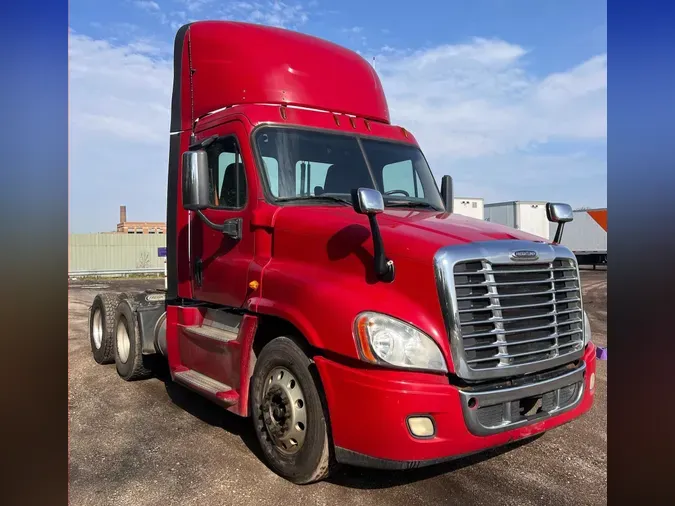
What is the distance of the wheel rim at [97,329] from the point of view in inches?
305

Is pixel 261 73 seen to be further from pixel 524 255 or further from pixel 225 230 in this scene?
pixel 524 255

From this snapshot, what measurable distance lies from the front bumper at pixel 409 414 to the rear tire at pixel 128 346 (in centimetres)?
402

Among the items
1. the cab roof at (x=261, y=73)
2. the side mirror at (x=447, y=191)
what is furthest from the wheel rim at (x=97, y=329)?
the side mirror at (x=447, y=191)

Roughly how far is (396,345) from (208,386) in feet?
7.27

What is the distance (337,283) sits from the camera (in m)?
3.61

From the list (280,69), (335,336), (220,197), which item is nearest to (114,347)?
(220,197)

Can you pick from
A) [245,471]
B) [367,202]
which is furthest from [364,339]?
[245,471]

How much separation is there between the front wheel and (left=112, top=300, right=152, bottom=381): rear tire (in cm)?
311

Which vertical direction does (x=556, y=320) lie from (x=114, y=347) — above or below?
above

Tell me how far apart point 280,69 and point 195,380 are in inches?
123

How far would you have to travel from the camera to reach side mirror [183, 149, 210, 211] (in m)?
4.43

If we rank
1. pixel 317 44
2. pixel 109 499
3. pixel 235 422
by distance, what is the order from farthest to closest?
pixel 317 44, pixel 235 422, pixel 109 499

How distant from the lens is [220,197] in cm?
496
